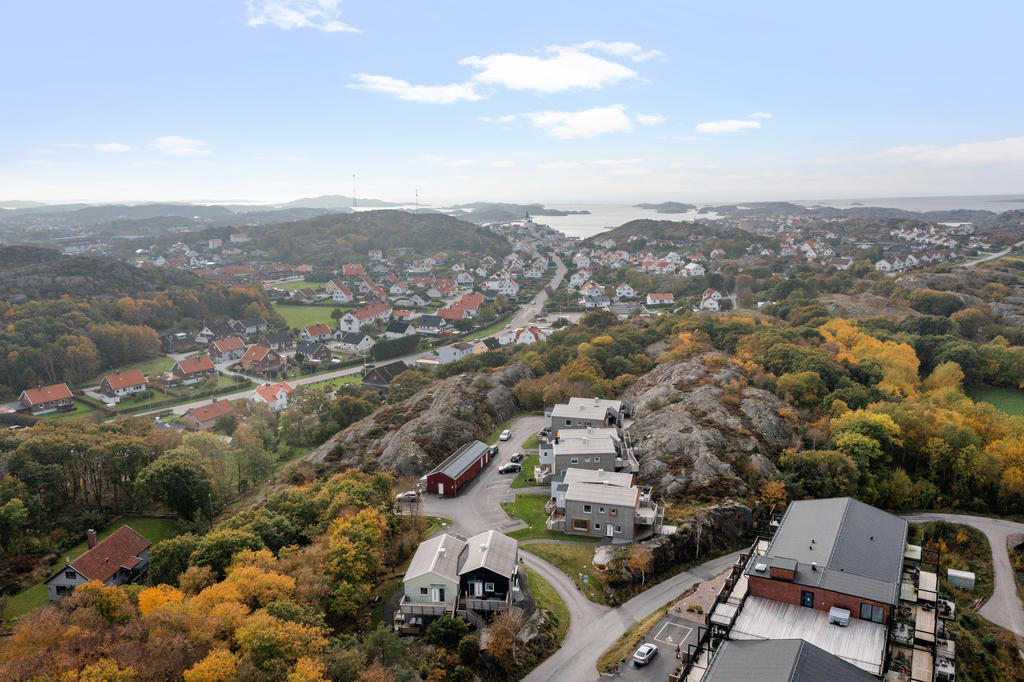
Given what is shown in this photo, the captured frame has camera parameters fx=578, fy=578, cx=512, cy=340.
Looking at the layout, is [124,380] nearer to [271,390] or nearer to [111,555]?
[271,390]

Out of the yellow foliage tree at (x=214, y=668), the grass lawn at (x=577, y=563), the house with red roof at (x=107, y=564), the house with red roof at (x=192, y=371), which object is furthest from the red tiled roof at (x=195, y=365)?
the yellow foliage tree at (x=214, y=668)

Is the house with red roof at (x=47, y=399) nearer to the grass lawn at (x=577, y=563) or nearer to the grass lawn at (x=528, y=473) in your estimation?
the grass lawn at (x=528, y=473)

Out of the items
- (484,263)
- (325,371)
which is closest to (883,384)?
(325,371)

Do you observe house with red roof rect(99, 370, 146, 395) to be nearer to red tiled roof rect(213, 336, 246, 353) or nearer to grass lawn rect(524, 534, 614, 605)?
red tiled roof rect(213, 336, 246, 353)

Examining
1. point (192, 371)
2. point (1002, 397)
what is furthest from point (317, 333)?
point (1002, 397)

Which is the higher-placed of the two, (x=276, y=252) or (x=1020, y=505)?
(x=276, y=252)

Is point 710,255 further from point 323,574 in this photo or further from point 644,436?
point 323,574
